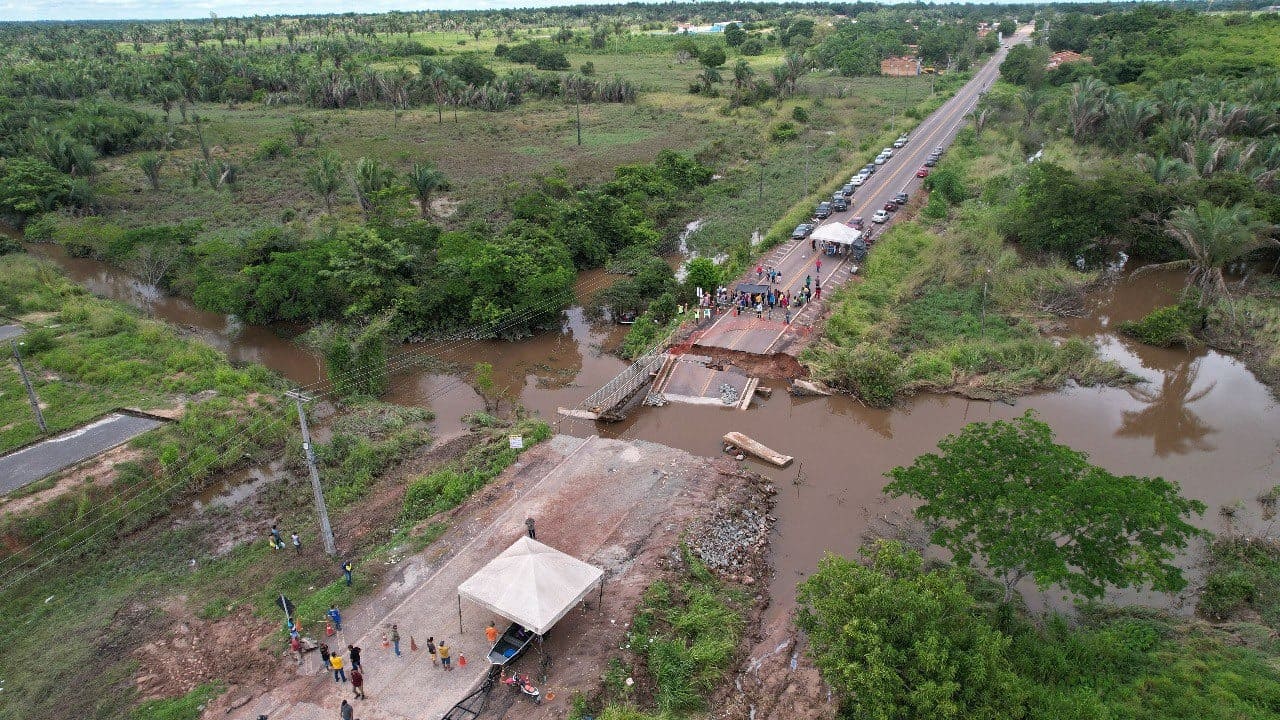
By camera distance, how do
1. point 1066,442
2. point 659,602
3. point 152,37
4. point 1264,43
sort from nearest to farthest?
point 659,602 < point 1066,442 < point 1264,43 < point 152,37

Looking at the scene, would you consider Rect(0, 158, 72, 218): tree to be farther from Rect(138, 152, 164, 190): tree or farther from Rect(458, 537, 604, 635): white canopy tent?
Rect(458, 537, 604, 635): white canopy tent

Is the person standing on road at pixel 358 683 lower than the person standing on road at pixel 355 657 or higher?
lower

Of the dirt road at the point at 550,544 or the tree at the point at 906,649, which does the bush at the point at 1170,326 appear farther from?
the tree at the point at 906,649

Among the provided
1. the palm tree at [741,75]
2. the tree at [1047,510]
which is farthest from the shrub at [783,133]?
the tree at [1047,510]

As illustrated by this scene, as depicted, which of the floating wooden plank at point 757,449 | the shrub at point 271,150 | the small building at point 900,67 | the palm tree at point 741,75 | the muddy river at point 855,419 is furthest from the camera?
the small building at point 900,67

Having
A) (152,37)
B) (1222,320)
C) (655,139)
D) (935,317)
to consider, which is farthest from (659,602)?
(152,37)

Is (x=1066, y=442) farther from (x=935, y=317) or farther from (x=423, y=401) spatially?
(x=423, y=401)
